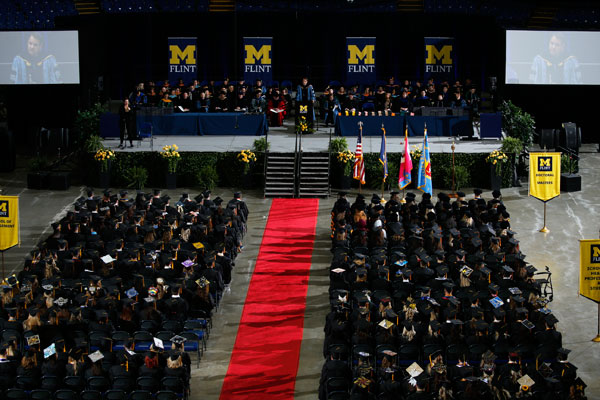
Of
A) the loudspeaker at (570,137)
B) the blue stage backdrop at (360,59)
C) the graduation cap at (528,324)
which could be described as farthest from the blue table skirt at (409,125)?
the graduation cap at (528,324)

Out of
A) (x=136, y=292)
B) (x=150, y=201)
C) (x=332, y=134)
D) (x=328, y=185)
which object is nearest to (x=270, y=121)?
(x=332, y=134)

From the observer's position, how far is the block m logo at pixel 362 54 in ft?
154

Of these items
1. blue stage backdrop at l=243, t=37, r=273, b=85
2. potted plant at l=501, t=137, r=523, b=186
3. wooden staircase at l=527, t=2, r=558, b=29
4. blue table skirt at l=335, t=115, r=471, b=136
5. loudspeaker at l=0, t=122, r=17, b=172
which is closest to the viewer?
potted plant at l=501, t=137, r=523, b=186

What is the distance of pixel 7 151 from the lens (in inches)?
1585

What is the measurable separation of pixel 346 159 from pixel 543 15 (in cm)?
1708

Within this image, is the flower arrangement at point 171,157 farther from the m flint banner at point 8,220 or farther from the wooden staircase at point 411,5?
the wooden staircase at point 411,5

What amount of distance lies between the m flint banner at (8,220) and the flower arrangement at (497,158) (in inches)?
672

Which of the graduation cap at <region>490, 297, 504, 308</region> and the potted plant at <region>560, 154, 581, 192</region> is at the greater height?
the potted plant at <region>560, 154, 581, 192</region>

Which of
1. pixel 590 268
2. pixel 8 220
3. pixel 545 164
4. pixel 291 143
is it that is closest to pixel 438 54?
pixel 291 143

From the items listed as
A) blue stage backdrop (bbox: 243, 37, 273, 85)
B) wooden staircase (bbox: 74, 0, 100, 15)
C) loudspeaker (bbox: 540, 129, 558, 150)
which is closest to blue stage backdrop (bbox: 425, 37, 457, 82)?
blue stage backdrop (bbox: 243, 37, 273, 85)

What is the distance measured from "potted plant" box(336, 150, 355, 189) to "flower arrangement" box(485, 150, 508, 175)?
482 cm

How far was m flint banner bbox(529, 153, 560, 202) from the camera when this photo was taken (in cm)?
3191

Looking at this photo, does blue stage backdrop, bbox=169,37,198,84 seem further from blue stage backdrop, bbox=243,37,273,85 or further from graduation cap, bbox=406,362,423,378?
graduation cap, bbox=406,362,423,378

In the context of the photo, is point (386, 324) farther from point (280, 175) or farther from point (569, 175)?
point (569, 175)
